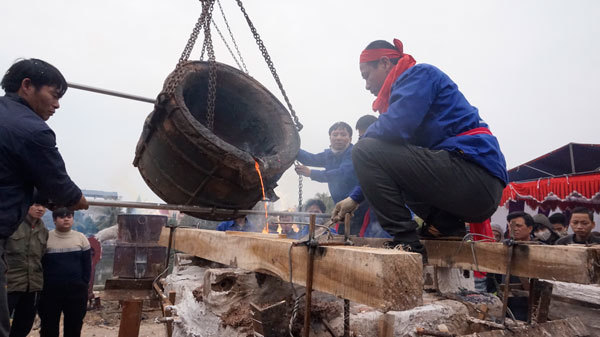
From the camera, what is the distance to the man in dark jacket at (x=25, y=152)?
1823 millimetres

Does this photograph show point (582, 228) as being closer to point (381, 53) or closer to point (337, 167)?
point (337, 167)

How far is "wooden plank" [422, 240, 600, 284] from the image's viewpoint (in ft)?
5.52

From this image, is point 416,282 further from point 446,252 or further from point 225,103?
point 225,103

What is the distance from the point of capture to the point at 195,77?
9.89 feet

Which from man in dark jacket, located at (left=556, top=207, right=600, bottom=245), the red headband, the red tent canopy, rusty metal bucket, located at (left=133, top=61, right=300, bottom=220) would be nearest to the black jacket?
rusty metal bucket, located at (left=133, top=61, right=300, bottom=220)

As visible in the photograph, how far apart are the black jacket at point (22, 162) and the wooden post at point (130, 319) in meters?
1.07

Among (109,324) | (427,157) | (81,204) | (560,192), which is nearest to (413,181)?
(427,157)

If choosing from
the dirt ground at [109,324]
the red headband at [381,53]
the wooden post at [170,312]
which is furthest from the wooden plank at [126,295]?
the dirt ground at [109,324]

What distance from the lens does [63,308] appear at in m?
4.95

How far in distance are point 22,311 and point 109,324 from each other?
2.46 m

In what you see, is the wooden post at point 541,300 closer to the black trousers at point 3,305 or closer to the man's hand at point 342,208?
the man's hand at point 342,208

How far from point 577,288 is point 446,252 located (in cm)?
159

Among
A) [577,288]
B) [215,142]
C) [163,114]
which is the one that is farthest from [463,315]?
[163,114]

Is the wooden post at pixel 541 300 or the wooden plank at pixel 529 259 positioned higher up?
the wooden plank at pixel 529 259
